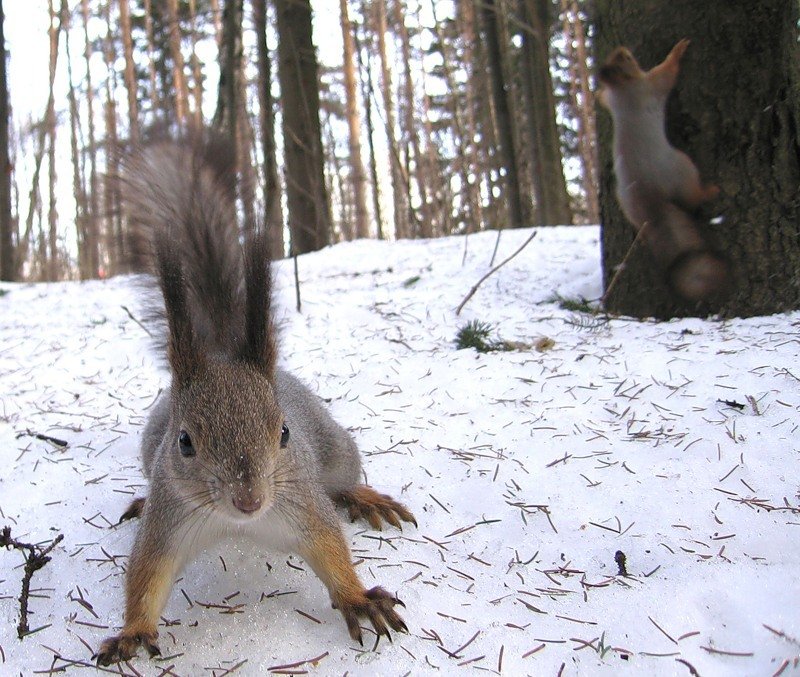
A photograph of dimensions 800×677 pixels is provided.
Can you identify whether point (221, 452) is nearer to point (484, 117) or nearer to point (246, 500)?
point (246, 500)

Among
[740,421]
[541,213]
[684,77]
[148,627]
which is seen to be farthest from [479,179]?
[148,627]

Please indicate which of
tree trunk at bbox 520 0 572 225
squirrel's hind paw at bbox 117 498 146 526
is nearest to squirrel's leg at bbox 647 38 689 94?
squirrel's hind paw at bbox 117 498 146 526

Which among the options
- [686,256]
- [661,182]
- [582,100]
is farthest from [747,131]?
[582,100]

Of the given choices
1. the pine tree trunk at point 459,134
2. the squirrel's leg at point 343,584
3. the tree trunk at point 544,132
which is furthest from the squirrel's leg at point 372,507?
the pine tree trunk at point 459,134

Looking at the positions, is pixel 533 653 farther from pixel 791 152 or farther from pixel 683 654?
pixel 791 152

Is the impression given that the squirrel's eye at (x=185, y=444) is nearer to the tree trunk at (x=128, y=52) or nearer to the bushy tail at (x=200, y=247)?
the bushy tail at (x=200, y=247)

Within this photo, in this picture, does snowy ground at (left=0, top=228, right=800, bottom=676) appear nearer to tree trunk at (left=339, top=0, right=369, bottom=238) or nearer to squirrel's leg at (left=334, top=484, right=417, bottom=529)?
squirrel's leg at (left=334, top=484, right=417, bottom=529)

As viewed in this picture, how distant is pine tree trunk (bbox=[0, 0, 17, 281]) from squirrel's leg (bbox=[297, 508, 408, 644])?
9906mm

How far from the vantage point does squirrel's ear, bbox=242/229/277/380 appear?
1759 mm

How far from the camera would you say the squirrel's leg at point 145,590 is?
1.54 m

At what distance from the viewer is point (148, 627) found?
1594 millimetres

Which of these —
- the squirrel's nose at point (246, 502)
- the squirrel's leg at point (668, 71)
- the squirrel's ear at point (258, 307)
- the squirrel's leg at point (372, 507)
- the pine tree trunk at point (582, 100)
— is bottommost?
the squirrel's leg at point (372, 507)

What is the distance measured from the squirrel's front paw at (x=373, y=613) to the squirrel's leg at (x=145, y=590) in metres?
0.45

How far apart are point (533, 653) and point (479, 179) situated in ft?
59.3
